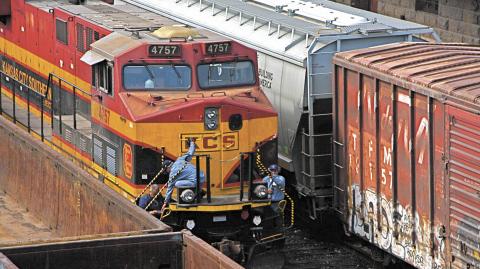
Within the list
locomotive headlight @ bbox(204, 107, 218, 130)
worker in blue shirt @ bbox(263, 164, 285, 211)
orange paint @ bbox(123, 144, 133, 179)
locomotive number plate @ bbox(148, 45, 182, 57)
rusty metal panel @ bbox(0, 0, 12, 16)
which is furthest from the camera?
rusty metal panel @ bbox(0, 0, 12, 16)

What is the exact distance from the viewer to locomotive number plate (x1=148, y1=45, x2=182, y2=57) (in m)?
16.1

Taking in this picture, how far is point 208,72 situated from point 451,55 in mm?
3359

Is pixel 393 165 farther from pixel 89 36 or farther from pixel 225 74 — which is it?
pixel 89 36

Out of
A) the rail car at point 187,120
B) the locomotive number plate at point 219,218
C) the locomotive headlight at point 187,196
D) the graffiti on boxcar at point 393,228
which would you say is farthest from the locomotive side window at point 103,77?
the graffiti on boxcar at point 393,228

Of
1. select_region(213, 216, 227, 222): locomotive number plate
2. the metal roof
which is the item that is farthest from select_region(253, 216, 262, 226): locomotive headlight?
the metal roof

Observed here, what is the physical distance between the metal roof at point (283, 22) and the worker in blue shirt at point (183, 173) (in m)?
3.11

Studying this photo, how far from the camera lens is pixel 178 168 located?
50.0ft

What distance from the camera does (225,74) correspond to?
16.4 meters

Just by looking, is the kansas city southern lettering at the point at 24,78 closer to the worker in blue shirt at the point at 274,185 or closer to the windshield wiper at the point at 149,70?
the windshield wiper at the point at 149,70

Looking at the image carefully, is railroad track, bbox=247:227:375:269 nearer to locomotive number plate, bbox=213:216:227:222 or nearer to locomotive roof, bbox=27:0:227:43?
locomotive number plate, bbox=213:216:227:222

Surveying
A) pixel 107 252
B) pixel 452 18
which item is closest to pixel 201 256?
pixel 107 252

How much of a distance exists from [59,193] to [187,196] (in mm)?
2314

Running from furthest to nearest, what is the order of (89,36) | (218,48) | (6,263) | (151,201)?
1. (89,36)
2. (218,48)
3. (151,201)
4. (6,263)

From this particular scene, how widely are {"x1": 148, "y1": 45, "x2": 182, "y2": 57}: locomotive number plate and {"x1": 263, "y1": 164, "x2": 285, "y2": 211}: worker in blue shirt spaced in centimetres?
204
